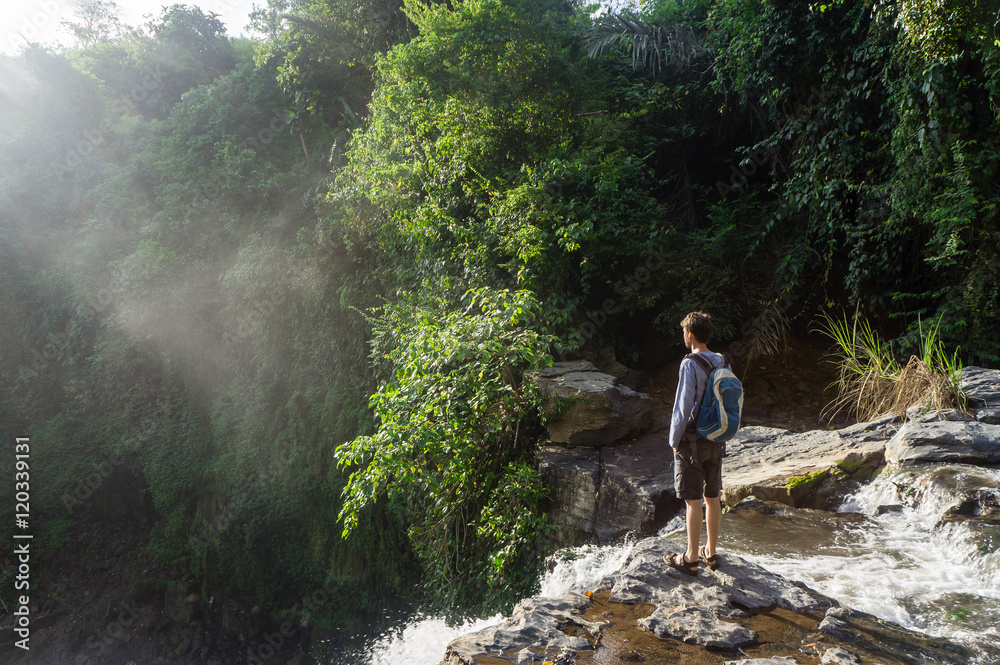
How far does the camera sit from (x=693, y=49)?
8430mm

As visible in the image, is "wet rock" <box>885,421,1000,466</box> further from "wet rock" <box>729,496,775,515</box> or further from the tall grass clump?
"wet rock" <box>729,496,775,515</box>

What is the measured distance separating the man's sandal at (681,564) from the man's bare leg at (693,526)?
0.08 ft

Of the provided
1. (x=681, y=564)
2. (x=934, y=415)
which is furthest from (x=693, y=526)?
(x=934, y=415)

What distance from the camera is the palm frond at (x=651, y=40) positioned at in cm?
847

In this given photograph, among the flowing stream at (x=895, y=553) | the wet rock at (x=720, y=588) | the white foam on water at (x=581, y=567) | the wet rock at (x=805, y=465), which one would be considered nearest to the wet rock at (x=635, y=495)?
the flowing stream at (x=895, y=553)

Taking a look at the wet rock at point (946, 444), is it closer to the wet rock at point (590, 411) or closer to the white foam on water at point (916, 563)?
the white foam on water at point (916, 563)

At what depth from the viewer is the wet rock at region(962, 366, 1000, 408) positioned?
4348mm

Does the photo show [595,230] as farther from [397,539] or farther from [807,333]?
[397,539]

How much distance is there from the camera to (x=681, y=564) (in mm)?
3084

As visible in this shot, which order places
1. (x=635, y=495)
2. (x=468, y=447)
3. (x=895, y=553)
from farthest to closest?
(x=468, y=447) < (x=635, y=495) < (x=895, y=553)

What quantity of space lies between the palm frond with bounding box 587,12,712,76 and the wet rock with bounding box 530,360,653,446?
17.6ft

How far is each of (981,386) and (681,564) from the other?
3258 mm

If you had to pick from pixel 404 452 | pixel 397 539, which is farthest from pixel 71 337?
pixel 404 452

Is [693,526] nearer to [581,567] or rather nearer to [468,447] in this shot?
[581,567]
